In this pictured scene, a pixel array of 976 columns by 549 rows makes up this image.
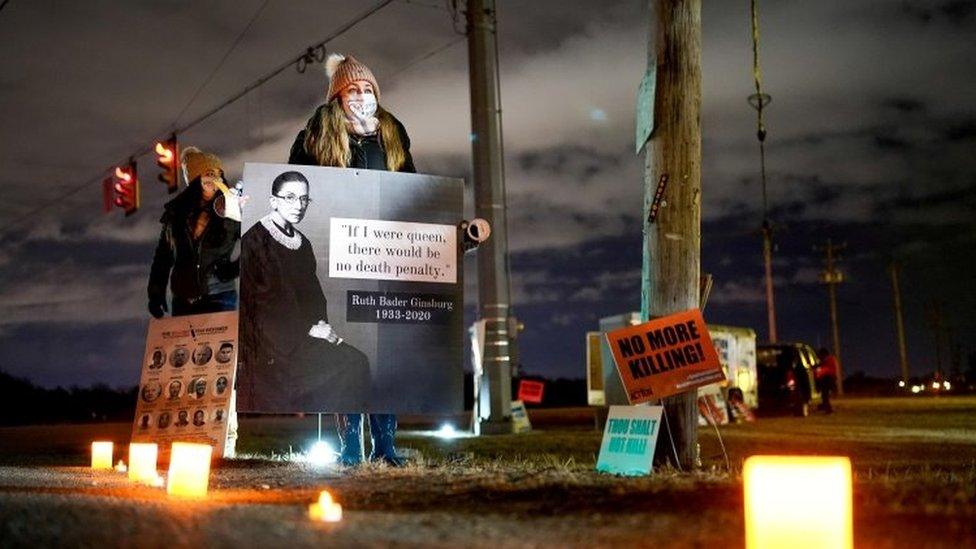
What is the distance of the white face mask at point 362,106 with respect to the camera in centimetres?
901

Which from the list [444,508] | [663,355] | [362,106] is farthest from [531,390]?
[444,508]

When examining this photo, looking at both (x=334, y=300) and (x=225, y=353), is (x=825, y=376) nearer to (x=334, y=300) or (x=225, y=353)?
(x=225, y=353)

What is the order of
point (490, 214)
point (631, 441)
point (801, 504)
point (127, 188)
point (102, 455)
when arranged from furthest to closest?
point (127, 188) < point (490, 214) < point (102, 455) < point (631, 441) < point (801, 504)

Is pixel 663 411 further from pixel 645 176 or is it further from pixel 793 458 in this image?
pixel 793 458

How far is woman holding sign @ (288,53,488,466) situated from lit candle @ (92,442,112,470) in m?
2.12

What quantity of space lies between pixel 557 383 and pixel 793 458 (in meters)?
56.3

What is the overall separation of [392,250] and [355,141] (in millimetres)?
1028

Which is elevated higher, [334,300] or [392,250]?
[392,250]

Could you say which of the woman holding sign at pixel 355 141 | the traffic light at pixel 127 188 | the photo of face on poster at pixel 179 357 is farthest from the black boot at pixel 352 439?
the traffic light at pixel 127 188


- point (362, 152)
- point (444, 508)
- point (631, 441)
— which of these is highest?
point (362, 152)

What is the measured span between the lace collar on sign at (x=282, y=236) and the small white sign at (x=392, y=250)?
26 centimetres

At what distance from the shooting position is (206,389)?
379 inches

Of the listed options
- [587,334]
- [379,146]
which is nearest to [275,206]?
[379,146]

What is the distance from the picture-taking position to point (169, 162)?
78.7 ft
